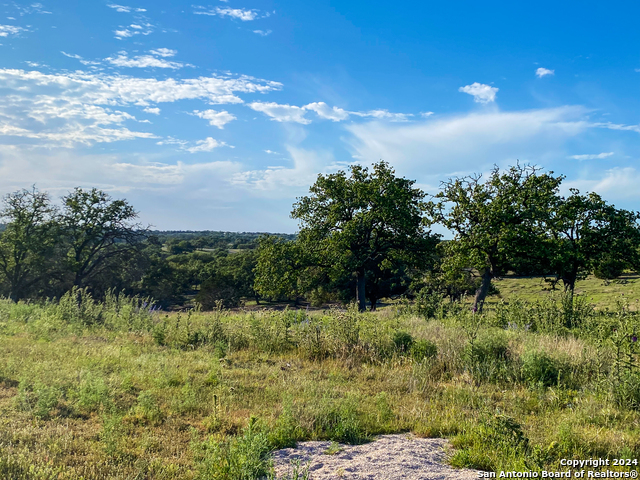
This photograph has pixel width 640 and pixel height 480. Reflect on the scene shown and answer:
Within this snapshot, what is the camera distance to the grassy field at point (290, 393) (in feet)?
14.4

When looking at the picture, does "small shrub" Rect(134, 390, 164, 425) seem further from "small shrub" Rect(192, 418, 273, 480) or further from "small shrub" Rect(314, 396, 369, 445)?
"small shrub" Rect(314, 396, 369, 445)

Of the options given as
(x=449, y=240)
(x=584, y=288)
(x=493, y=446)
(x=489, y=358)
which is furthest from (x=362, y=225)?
(x=584, y=288)

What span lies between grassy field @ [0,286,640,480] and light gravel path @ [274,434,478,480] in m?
0.20

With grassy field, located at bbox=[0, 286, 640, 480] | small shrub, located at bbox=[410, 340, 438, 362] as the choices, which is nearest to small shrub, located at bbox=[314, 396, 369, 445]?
grassy field, located at bbox=[0, 286, 640, 480]

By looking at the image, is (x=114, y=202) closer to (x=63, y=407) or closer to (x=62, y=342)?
(x=62, y=342)

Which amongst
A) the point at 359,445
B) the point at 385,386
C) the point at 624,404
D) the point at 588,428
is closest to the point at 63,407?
the point at 359,445

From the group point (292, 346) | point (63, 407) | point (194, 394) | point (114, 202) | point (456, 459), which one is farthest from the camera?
point (114, 202)

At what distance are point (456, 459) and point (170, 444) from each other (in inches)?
124

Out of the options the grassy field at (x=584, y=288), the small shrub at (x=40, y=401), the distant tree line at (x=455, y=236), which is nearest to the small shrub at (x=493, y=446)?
the small shrub at (x=40, y=401)

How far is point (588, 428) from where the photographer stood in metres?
5.31

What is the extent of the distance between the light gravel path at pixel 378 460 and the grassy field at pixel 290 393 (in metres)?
0.20

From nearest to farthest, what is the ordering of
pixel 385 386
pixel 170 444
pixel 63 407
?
1. pixel 170 444
2. pixel 63 407
3. pixel 385 386

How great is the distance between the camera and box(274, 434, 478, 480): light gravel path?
4.03 meters

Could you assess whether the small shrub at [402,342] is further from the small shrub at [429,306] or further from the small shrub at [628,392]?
the small shrub at [429,306]
